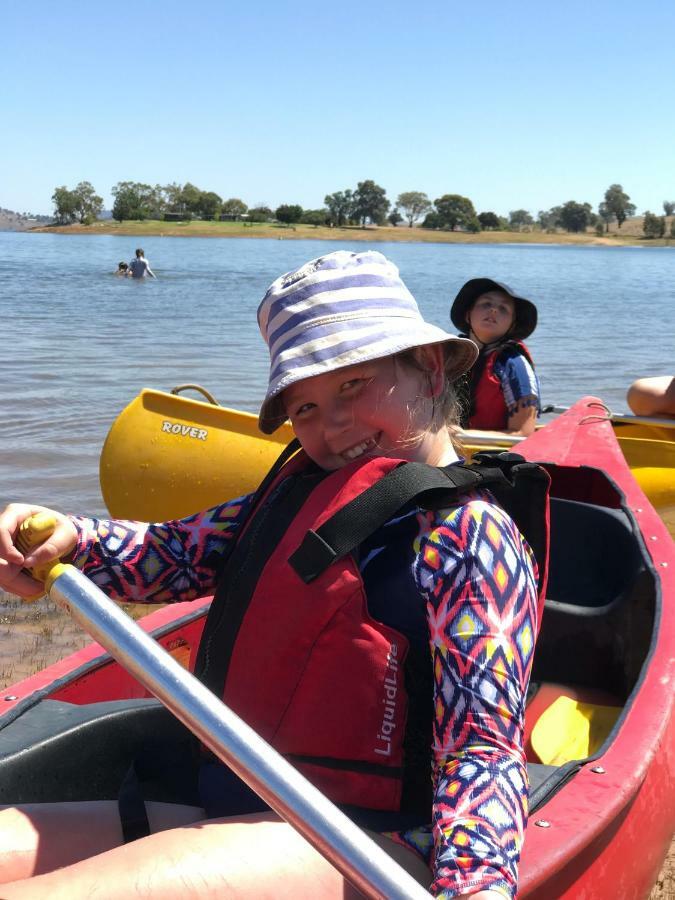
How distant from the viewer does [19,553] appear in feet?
5.16

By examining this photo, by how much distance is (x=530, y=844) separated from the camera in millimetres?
1433

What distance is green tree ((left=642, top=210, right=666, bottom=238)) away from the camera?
9819 centimetres

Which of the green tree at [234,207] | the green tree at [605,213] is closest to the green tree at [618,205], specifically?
the green tree at [605,213]

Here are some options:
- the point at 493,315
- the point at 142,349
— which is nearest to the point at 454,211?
the point at 142,349

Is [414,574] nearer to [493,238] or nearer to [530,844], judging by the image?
[530,844]

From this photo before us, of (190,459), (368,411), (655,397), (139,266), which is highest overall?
(139,266)

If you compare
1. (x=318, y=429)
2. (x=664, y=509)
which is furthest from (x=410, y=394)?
(x=664, y=509)

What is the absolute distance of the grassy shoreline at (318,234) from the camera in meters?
74.7

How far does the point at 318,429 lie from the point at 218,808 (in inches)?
24.4

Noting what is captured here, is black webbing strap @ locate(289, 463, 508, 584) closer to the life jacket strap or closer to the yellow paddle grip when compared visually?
the life jacket strap

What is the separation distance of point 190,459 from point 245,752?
3983 mm

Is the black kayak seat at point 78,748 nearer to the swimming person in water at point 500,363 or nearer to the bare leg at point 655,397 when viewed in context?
the swimming person in water at point 500,363

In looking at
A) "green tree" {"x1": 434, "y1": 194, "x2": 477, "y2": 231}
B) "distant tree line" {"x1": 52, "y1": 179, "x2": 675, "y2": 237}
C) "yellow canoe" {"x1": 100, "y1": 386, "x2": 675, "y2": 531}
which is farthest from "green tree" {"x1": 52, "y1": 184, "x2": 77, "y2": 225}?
"yellow canoe" {"x1": 100, "y1": 386, "x2": 675, "y2": 531}

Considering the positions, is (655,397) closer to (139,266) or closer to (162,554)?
(162,554)
